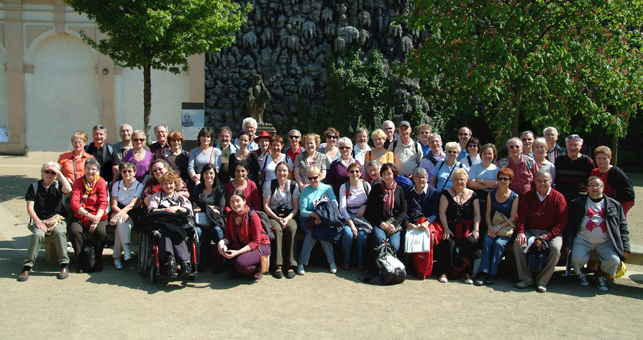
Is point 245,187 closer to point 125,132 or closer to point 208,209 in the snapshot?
point 208,209

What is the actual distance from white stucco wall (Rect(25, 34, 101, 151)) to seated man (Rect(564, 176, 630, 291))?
17908mm

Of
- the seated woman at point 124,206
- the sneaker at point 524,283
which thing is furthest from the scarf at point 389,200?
the seated woman at point 124,206

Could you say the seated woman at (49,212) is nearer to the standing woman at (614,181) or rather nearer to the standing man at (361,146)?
the standing man at (361,146)

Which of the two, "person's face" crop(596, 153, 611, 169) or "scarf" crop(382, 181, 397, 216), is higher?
"person's face" crop(596, 153, 611, 169)

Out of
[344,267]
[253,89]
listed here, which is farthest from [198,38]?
[344,267]

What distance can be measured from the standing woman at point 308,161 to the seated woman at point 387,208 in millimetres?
808

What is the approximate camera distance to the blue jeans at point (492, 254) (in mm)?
5277

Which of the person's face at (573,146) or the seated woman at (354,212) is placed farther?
the person's face at (573,146)

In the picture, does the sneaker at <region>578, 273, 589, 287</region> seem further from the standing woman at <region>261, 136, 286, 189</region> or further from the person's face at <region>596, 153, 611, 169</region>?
the standing woman at <region>261, 136, 286, 189</region>

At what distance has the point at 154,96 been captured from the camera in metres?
18.2

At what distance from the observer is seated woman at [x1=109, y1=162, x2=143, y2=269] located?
5.49 m

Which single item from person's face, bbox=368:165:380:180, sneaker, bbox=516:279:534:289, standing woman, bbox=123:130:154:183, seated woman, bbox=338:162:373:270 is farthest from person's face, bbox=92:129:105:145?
sneaker, bbox=516:279:534:289

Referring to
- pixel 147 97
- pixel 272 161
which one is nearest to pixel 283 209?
pixel 272 161

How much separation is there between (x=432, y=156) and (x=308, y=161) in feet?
5.73
